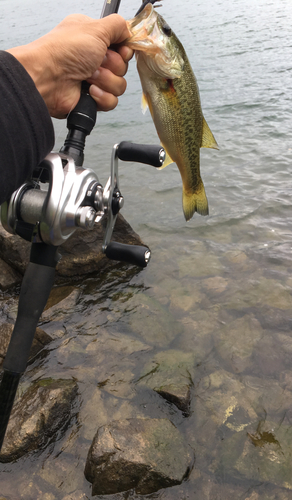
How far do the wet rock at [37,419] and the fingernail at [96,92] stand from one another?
2.02m

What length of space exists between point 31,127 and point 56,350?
2.50 m

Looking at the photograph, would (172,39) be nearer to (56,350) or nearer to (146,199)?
(56,350)

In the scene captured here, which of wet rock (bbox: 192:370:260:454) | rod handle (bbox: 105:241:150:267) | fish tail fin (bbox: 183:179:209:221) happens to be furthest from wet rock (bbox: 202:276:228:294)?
rod handle (bbox: 105:241:150:267)

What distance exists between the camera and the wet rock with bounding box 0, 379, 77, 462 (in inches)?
103

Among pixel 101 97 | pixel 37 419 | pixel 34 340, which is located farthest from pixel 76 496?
pixel 101 97

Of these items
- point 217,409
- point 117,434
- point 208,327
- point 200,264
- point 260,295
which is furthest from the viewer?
point 200,264

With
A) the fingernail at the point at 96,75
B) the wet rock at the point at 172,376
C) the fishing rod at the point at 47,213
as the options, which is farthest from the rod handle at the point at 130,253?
the wet rock at the point at 172,376

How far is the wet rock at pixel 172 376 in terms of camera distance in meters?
3.02

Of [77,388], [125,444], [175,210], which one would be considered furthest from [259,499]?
[175,210]

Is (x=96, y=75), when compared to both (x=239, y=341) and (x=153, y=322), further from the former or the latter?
(x=239, y=341)

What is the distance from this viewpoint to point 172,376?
3.30m

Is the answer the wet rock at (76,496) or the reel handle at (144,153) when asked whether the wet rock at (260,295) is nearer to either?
the wet rock at (76,496)

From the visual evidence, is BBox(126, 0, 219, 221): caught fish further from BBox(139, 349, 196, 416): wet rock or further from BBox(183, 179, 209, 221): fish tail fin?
BBox(139, 349, 196, 416): wet rock

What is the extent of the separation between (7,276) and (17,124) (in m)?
3.31
